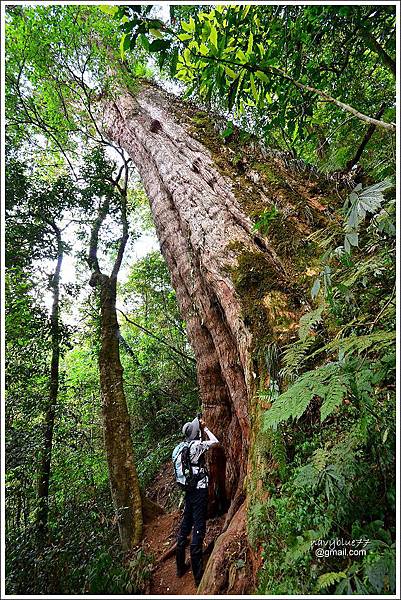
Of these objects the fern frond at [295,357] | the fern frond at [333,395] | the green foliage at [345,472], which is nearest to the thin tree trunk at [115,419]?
the green foliage at [345,472]

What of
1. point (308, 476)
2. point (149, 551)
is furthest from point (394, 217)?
point (149, 551)

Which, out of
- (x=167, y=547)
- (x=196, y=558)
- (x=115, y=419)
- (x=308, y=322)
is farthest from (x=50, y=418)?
(x=308, y=322)

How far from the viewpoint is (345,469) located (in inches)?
65.7

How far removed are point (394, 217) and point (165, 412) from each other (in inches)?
323

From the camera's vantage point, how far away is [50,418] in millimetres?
5258

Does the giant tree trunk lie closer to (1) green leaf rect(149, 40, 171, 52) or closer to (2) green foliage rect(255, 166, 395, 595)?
(2) green foliage rect(255, 166, 395, 595)

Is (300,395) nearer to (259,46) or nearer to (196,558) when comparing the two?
(259,46)

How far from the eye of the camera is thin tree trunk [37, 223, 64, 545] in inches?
182

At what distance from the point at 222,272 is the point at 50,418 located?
3.61m

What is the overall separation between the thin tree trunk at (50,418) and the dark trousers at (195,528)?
1.78 metres

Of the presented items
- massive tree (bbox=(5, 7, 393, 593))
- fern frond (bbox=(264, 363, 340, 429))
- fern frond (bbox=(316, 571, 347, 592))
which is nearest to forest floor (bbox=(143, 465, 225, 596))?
massive tree (bbox=(5, 7, 393, 593))

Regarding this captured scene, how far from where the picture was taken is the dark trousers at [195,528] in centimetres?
367

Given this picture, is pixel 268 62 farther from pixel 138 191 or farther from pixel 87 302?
pixel 138 191

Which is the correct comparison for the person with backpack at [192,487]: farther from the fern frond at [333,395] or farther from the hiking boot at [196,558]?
the fern frond at [333,395]
